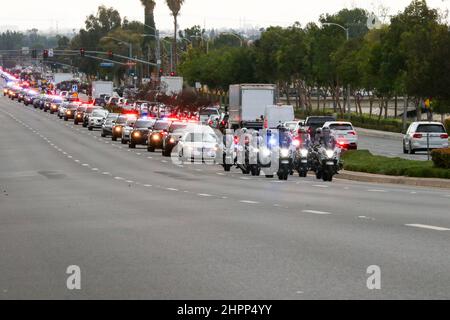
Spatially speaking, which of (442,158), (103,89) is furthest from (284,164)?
(103,89)

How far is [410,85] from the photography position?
79438mm

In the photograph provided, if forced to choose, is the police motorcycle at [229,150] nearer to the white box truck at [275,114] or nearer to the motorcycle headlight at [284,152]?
the motorcycle headlight at [284,152]

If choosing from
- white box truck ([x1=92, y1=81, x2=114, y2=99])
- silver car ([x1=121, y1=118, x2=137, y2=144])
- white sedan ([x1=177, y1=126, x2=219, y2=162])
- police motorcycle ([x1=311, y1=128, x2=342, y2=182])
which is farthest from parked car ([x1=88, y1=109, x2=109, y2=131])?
police motorcycle ([x1=311, y1=128, x2=342, y2=182])

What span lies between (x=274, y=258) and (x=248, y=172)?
28306mm

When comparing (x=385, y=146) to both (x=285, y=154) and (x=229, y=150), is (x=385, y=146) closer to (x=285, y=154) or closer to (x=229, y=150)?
(x=229, y=150)

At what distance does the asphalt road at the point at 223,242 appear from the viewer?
430 inches

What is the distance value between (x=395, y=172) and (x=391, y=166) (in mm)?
1576

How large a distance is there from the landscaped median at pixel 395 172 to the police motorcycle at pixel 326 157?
1263 mm

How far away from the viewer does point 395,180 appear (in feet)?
117

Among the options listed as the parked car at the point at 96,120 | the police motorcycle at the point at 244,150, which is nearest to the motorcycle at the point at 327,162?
the police motorcycle at the point at 244,150

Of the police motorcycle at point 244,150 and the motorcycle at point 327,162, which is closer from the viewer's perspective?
the motorcycle at point 327,162

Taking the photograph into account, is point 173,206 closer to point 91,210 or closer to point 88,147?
point 91,210

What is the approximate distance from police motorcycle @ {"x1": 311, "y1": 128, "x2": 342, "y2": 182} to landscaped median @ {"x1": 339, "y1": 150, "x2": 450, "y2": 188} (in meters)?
1.26

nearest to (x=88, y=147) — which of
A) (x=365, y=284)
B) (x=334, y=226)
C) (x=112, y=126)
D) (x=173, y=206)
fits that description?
(x=112, y=126)
